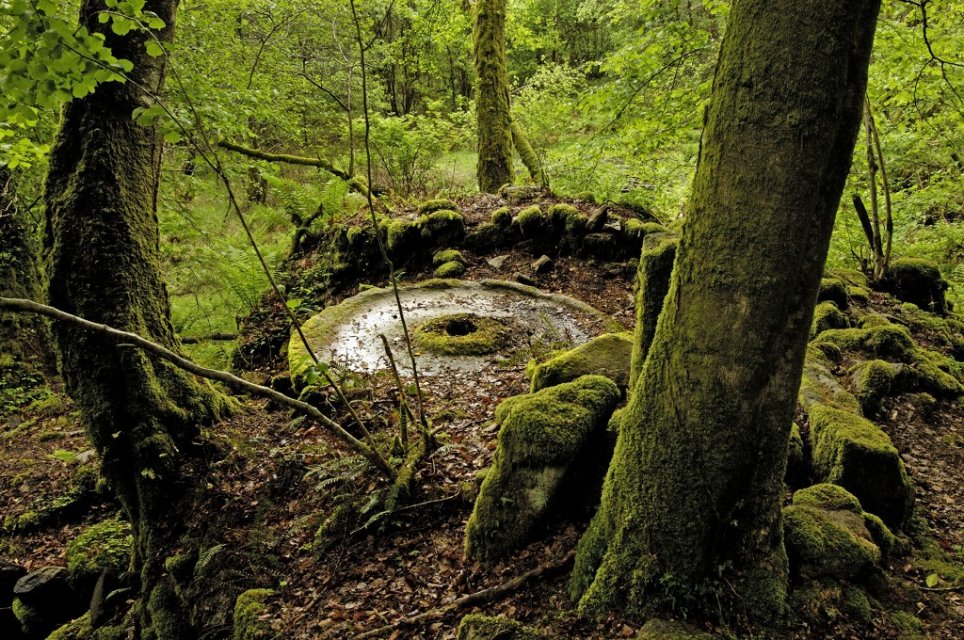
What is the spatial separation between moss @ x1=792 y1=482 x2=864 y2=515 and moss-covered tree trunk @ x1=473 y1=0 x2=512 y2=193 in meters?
10.1

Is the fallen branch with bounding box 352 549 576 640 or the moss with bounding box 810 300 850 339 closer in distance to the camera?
the fallen branch with bounding box 352 549 576 640

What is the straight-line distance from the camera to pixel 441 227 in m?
9.23

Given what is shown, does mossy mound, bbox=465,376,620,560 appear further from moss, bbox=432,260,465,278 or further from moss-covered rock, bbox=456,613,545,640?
moss, bbox=432,260,465,278

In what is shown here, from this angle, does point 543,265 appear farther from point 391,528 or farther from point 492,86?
point 391,528

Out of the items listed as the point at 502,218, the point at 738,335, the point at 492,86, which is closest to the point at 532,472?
the point at 738,335

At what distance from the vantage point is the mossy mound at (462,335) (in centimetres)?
652

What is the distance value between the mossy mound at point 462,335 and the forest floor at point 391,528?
54cm

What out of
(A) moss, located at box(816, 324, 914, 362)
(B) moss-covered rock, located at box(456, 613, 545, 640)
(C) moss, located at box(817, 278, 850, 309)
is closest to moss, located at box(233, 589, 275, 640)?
(B) moss-covered rock, located at box(456, 613, 545, 640)

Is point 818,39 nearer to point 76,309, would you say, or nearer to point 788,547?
point 788,547

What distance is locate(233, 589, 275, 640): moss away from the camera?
3314 mm

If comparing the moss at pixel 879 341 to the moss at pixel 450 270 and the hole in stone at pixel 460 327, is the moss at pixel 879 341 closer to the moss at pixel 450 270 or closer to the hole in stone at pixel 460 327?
the hole in stone at pixel 460 327

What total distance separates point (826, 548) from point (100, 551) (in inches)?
254

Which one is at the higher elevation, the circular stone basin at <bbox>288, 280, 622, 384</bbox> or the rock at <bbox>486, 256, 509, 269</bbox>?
the rock at <bbox>486, 256, 509, 269</bbox>

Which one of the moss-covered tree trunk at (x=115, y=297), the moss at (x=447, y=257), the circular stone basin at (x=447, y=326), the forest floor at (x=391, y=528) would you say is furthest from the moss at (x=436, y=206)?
the moss-covered tree trunk at (x=115, y=297)
